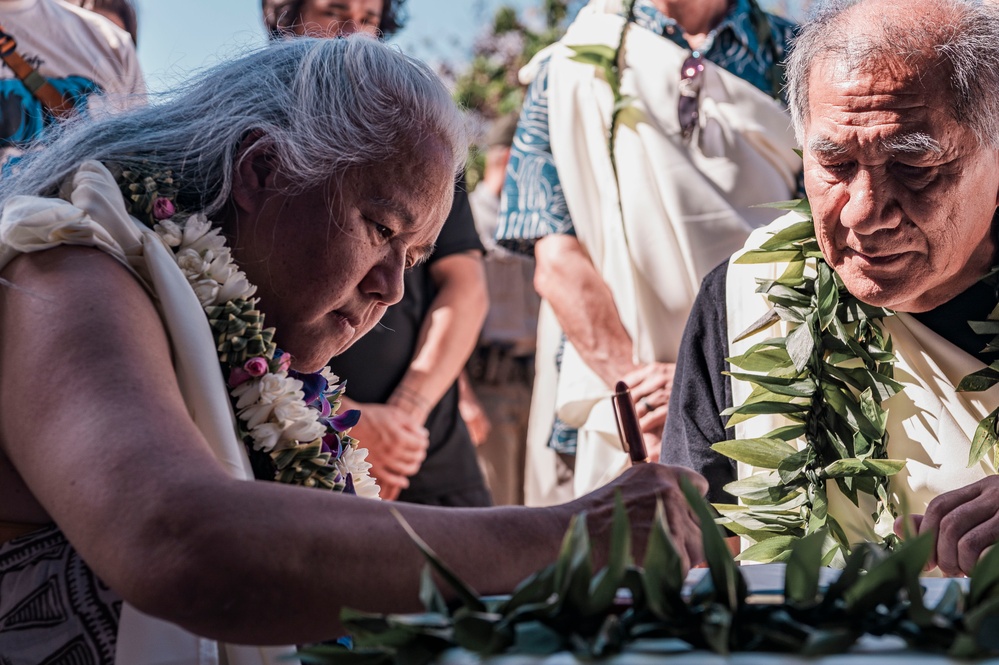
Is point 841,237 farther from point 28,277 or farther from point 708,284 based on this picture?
point 28,277

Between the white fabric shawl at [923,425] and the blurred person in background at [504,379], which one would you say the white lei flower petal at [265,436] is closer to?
the white fabric shawl at [923,425]

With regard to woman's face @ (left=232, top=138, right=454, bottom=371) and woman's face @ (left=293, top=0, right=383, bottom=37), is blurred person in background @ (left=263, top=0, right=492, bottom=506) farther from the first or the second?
woman's face @ (left=232, top=138, right=454, bottom=371)

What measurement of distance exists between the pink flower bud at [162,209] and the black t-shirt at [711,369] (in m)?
1.17

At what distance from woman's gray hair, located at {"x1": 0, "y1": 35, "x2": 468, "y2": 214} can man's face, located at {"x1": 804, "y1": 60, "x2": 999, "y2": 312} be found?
78 cm

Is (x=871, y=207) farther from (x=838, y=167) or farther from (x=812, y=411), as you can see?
(x=812, y=411)

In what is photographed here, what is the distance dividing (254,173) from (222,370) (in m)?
0.33

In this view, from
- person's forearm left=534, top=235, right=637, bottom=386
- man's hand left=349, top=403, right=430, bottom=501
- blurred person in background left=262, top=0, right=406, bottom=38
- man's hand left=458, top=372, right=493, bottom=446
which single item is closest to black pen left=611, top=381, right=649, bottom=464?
person's forearm left=534, top=235, right=637, bottom=386

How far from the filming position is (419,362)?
353 centimetres

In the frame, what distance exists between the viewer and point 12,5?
3232mm

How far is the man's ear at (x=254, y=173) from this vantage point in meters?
1.87

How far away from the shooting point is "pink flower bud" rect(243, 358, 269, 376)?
5.80 feet

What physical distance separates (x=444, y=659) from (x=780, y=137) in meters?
2.53

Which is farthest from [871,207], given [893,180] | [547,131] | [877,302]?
[547,131]

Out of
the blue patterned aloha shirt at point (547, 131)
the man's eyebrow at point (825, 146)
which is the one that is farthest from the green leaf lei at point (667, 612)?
the blue patterned aloha shirt at point (547, 131)
